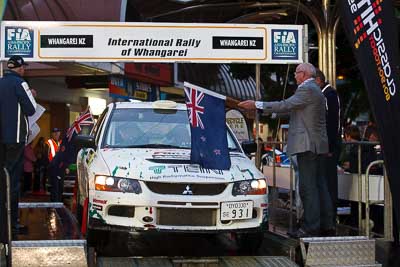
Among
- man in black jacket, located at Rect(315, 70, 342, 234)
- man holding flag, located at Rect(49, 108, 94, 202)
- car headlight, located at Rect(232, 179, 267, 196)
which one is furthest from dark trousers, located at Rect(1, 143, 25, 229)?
man holding flag, located at Rect(49, 108, 94, 202)

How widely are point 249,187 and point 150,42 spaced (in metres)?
3.29

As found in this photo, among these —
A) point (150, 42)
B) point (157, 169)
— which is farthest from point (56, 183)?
point (157, 169)

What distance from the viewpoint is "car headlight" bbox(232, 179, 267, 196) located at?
22.9ft

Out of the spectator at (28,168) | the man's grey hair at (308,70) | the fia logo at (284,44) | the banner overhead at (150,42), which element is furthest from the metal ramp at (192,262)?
the spectator at (28,168)

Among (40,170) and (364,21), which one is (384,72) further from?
(40,170)

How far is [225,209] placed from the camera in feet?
22.4

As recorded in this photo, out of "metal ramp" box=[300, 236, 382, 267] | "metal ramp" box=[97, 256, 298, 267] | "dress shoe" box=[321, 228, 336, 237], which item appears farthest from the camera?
"dress shoe" box=[321, 228, 336, 237]

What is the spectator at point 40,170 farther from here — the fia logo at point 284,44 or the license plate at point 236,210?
the license plate at point 236,210

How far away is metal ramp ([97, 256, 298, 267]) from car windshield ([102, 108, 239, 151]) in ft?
5.56

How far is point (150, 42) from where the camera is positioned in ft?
30.9

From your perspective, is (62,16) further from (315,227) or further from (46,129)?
(315,227)

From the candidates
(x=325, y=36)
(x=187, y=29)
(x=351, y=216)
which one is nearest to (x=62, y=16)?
(x=325, y=36)

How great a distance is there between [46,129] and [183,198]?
18.9m

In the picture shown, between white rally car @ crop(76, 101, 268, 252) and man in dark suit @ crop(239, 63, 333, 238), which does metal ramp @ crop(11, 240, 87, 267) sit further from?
man in dark suit @ crop(239, 63, 333, 238)
